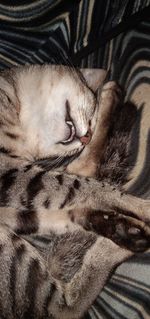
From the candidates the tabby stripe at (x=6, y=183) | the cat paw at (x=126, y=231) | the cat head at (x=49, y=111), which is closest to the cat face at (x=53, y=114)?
the cat head at (x=49, y=111)

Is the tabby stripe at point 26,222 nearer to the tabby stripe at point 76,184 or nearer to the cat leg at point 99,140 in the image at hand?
the tabby stripe at point 76,184

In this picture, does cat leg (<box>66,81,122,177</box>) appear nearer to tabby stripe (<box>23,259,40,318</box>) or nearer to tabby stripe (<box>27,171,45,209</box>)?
tabby stripe (<box>27,171,45,209</box>)

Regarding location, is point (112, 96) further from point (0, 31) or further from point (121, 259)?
point (121, 259)

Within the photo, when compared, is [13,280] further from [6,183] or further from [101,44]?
[101,44]

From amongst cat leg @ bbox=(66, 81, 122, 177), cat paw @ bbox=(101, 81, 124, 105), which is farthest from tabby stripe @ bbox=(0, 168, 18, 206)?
cat paw @ bbox=(101, 81, 124, 105)

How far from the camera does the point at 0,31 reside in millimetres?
1826

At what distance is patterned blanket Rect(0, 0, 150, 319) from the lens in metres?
1.67

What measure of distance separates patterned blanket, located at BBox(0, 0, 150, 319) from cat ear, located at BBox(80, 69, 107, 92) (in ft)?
0.11

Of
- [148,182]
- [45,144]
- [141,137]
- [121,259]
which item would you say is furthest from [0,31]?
[121,259]

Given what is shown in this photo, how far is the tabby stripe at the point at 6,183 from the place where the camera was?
1533 millimetres

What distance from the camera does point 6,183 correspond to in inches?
61.1

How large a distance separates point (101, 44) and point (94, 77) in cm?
16

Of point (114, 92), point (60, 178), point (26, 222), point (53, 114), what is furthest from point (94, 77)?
point (26, 222)

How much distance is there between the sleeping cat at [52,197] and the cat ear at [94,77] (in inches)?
0.8
